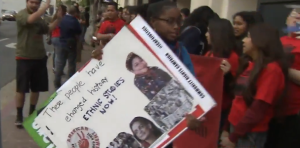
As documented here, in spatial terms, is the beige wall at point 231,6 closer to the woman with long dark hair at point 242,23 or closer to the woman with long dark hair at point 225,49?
the woman with long dark hair at point 242,23

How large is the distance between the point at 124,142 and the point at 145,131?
0.17 m

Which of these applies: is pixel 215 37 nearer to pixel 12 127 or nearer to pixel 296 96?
pixel 296 96

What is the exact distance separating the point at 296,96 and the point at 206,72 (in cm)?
72

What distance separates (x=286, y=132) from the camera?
9.84 ft

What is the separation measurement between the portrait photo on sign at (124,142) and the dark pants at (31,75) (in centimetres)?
311

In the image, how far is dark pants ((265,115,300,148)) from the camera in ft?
9.73

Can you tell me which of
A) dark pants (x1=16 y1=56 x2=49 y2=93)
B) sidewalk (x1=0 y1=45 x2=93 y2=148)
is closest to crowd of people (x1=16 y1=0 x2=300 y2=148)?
sidewalk (x1=0 y1=45 x2=93 y2=148)

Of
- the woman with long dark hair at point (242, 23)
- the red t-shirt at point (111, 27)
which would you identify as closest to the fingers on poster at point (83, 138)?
the woman with long dark hair at point (242, 23)

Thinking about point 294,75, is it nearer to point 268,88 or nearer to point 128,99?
point 268,88

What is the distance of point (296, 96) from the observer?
9.66 feet

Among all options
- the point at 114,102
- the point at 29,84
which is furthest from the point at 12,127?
the point at 114,102

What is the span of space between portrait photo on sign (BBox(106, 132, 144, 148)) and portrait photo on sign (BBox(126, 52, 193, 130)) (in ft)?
0.66

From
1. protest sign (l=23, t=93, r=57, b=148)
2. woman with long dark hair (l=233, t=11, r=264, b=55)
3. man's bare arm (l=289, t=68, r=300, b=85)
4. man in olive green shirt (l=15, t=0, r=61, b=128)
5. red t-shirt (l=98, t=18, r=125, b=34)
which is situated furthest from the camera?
red t-shirt (l=98, t=18, r=125, b=34)

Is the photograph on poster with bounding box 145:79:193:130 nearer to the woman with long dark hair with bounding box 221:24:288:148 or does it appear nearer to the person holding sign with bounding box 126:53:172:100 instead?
the person holding sign with bounding box 126:53:172:100
